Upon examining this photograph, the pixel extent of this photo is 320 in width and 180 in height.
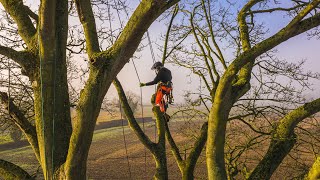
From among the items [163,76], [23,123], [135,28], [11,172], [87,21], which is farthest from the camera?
[163,76]

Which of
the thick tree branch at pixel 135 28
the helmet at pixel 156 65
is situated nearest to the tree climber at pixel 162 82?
the helmet at pixel 156 65

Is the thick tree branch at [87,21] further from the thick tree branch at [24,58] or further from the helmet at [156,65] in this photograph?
the helmet at [156,65]

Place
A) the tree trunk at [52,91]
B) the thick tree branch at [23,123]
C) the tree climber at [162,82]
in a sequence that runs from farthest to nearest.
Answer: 1. the tree climber at [162,82]
2. the thick tree branch at [23,123]
3. the tree trunk at [52,91]

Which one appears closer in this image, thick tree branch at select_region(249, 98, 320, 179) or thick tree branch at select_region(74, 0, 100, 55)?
thick tree branch at select_region(74, 0, 100, 55)

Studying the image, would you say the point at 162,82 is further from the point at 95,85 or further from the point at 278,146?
the point at 95,85

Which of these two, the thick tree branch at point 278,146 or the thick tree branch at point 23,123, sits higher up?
the thick tree branch at point 23,123

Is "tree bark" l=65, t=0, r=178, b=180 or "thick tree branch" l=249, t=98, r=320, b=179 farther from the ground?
"tree bark" l=65, t=0, r=178, b=180

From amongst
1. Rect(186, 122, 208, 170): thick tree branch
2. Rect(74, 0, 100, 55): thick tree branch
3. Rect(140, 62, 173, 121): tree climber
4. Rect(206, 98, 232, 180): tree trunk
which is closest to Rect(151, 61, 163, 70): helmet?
Rect(140, 62, 173, 121): tree climber

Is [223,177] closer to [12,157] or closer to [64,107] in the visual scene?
[64,107]

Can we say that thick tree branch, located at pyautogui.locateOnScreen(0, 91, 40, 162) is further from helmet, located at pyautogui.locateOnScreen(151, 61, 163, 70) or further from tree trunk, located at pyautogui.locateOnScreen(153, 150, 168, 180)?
helmet, located at pyautogui.locateOnScreen(151, 61, 163, 70)

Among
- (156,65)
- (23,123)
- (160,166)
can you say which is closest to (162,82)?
(156,65)

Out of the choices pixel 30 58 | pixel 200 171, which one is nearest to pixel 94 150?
pixel 200 171

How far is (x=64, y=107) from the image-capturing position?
3430 mm

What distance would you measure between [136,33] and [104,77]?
1.74 ft
